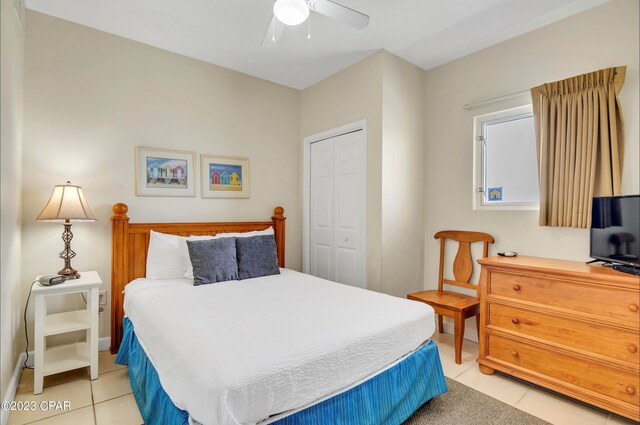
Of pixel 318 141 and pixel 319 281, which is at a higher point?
pixel 318 141

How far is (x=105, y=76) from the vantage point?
285 cm

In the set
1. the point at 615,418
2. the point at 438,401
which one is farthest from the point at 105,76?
the point at 615,418

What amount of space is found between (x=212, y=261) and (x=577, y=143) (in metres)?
2.95

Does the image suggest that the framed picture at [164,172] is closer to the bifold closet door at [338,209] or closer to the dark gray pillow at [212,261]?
the dark gray pillow at [212,261]

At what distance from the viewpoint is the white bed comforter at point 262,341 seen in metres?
1.26

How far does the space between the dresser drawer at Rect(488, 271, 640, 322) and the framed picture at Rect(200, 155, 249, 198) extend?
259 centimetres

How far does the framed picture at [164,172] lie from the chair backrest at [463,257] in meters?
2.63

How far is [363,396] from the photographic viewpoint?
159 centimetres

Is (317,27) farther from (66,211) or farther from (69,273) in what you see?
(69,273)

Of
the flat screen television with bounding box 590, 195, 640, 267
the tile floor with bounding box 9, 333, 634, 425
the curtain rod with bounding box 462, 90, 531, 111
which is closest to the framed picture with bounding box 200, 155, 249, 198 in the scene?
the tile floor with bounding box 9, 333, 634, 425

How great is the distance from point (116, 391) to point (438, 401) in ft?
7.08

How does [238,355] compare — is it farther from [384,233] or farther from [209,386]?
[384,233]

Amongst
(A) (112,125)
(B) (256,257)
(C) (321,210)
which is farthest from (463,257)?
(A) (112,125)

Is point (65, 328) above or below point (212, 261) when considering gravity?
below
